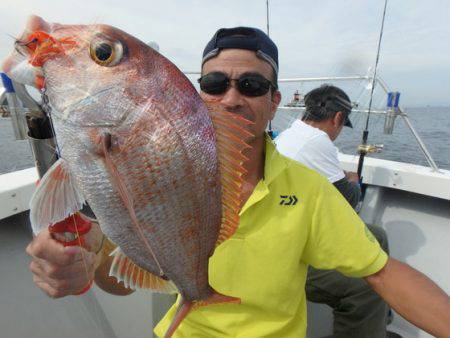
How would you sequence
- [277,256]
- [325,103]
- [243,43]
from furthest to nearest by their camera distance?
[325,103], [243,43], [277,256]

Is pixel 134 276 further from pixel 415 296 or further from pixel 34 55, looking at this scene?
pixel 415 296

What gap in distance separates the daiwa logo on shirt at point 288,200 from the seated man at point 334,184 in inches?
48.8

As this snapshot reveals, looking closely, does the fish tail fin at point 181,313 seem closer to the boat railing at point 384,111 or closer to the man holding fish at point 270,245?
the man holding fish at point 270,245

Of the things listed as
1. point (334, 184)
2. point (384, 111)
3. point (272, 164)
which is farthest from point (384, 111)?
point (272, 164)

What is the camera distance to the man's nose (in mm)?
1750

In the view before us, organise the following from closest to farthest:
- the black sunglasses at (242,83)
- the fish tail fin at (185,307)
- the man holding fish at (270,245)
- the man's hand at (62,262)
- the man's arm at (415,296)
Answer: the man's hand at (62,262), the fish tail fin at (185,307), the man's arm at (415,296), the man holding fish at (270,245), the black sunglasses at (242,83)

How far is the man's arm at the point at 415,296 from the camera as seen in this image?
4.84ft

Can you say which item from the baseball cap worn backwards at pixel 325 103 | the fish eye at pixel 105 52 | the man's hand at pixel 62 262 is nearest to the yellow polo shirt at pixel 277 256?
the man's hand at pixel 62 262

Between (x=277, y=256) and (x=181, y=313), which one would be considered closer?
(x=181, y=313)

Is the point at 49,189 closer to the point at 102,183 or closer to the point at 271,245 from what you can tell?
the point at 102,183

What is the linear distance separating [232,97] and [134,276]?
1.07m

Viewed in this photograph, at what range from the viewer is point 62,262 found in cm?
103

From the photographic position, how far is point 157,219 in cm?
94

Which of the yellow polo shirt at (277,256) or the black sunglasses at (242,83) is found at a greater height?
the black sunglasses at (242,83)
